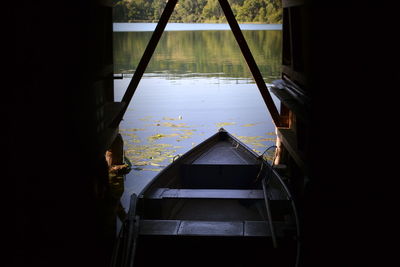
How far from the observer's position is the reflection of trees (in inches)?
975

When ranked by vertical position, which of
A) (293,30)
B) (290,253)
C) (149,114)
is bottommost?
(290,253)

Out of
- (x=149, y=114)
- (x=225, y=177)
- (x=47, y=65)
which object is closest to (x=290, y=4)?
(x=225, y=177)

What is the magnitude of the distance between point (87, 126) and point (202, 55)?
26.1 m

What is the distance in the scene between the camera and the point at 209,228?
17.0ft

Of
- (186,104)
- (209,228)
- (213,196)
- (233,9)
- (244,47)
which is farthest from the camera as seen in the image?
(233,9)

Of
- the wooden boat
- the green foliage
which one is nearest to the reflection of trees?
the green foliage

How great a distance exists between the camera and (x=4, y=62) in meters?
3.13

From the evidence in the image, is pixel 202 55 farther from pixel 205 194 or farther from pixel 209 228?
pixel 209 228

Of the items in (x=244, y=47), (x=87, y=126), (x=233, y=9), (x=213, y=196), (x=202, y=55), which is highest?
(x=233, y=9)

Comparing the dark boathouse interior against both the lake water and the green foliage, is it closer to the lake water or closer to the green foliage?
the lake water

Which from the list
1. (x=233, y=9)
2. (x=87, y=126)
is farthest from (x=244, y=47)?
(x=233, y=9)

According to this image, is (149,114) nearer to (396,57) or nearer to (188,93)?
(188,93)

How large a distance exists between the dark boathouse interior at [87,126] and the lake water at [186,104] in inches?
131

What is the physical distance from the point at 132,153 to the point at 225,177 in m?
3.38
